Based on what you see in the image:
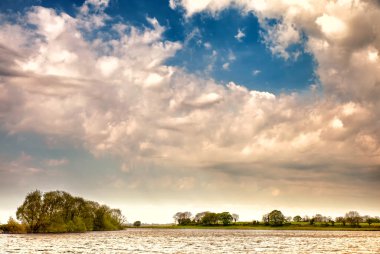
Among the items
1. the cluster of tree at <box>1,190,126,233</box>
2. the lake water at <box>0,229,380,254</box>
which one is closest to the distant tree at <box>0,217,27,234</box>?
the cluster of tree at <box>1,190,126,233</box>

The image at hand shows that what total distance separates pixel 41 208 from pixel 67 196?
670 inches

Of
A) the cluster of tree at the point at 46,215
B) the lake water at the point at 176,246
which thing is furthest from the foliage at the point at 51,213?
the lake water at the point at 176,246

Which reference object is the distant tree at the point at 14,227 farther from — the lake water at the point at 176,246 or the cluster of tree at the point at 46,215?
the lake water at the point at 176,246

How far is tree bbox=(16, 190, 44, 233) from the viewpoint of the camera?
517ft

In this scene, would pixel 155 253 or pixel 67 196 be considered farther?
pixel 67 196

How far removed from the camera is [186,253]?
6925cm

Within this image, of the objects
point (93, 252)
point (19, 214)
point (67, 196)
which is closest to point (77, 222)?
point (67, 196)

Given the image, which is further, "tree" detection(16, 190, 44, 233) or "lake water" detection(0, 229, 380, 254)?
"tree" detection(16, 190, 44, 233)

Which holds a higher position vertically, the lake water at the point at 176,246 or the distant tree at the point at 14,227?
the distant tree at the point at 14,227

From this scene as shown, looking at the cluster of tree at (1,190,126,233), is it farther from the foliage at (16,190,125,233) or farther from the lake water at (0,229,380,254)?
the lake water at (0,229,380,254)

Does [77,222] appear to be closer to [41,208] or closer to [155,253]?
[41,208]

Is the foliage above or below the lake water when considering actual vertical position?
above

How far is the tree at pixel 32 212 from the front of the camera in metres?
158

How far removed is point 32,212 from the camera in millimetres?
158625
